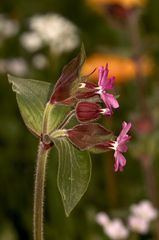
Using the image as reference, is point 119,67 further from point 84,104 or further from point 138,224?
point 84,104

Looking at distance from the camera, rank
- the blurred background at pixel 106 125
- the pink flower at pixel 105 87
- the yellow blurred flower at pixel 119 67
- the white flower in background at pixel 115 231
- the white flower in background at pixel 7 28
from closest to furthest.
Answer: the pink flower at pixel 105 87
the white flower in background at pixel 115 231
the blurred background at pixel 106 125
the yellow blurred flower at pixel 119 67
the white flower in background at pixel 7 28

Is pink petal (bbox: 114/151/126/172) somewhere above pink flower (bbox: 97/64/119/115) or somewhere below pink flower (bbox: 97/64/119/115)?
below

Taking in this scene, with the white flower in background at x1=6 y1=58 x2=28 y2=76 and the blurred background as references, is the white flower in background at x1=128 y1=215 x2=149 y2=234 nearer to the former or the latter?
the blurred background

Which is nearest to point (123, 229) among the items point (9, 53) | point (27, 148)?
point (27, 148)

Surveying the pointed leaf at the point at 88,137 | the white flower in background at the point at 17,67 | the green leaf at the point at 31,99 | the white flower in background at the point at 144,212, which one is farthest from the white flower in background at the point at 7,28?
the pointed leaf at the point at 88,137

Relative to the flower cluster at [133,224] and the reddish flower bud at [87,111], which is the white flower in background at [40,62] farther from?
the reddish flower bud at [87,111]

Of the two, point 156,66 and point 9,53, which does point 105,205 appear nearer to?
point 156,66

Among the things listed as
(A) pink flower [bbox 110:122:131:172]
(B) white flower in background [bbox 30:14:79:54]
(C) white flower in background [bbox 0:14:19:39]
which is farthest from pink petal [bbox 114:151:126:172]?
(C) white flower in background [bbox 0:14:19:39]
